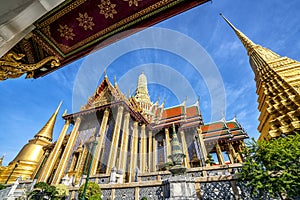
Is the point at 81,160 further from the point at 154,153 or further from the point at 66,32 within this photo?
the point at 66,32

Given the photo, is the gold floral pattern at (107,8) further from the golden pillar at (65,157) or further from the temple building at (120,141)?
the golden pillar at (65,157)

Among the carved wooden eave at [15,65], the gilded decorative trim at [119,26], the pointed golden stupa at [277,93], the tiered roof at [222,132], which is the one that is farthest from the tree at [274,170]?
the tiered roof at [222,132]

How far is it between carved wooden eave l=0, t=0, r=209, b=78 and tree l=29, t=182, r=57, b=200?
706 centimetres

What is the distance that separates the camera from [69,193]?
26.3 ft

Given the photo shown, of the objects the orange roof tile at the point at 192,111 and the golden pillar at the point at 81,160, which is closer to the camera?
the golden pillar at the point at 81,160

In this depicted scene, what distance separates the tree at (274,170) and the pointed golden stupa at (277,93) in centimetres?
839

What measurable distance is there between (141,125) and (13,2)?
1533 cm

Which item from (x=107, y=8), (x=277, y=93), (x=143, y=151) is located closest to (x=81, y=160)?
(x=143, y=151)

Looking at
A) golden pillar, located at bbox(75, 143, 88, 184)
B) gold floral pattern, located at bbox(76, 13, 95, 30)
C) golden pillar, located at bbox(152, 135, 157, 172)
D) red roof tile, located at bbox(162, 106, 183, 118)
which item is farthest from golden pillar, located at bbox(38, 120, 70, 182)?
gold floral pattern, located at bbox(76, 13, 95, 30)

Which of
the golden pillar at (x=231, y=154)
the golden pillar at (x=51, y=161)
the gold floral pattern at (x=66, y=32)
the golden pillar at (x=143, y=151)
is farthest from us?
the golden pillar at (x=231, y=154)

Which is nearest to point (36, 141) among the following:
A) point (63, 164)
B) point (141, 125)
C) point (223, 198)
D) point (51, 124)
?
point (51, 124)

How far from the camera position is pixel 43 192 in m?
7.84

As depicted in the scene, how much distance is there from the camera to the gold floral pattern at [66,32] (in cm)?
292

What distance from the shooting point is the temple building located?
1232cm
